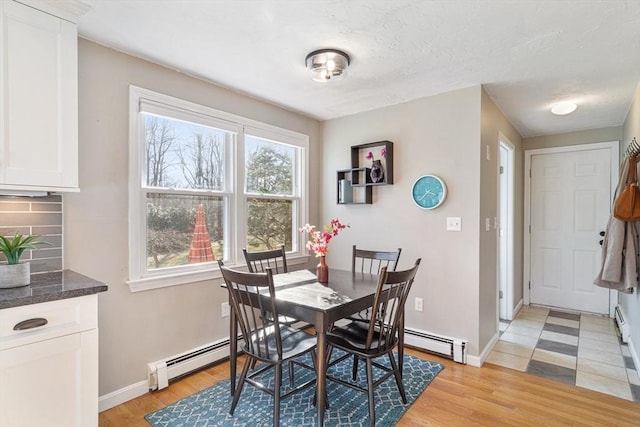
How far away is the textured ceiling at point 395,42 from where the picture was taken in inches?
69.2

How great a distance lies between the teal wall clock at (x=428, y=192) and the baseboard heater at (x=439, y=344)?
3.88 ft

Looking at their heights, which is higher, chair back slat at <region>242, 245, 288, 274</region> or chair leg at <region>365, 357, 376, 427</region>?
chair back slat at <region>242, 245, 288, 274</region>

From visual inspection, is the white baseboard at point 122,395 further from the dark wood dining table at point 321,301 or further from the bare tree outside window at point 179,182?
the bare tree outside window at point 179,182

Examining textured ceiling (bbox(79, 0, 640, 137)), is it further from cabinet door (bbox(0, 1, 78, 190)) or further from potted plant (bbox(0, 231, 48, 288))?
potted plant (bbox(0, 231, 48, 288))

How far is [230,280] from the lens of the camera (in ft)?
6.31

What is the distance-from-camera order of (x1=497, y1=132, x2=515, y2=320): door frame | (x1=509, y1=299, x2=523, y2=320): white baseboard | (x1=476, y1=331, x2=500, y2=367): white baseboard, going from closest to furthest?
(x1=476, y1=331, x2=500, y2=367): white baseboard, (x1=497, y1=132, x2=515, y2=320): door frame, (x1=509, y1=299, x2=523, y2=320): white baseboard

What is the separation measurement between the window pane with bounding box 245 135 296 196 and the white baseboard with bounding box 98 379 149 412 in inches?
69.0

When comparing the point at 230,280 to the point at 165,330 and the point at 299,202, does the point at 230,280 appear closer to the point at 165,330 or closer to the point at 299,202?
the point at 165,330

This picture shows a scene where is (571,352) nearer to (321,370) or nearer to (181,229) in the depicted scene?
(321,370)

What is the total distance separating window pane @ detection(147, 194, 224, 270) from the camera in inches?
97.2

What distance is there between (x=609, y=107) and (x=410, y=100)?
6.67 feet

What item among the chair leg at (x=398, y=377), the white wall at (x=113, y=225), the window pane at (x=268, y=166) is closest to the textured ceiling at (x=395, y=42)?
the white wall at (x=113, y=225)

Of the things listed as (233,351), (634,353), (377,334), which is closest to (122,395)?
(233,351)

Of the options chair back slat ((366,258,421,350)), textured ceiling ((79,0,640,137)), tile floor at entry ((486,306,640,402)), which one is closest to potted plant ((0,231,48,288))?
textured ceiling ((79,0,640,137))
